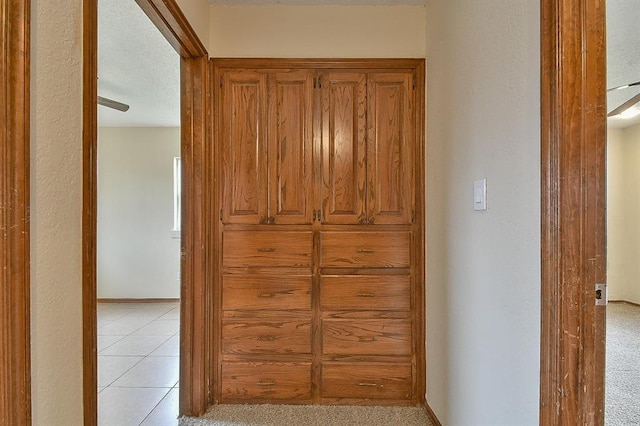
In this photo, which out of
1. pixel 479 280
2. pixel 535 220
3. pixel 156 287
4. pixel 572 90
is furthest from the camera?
pixel 156 287

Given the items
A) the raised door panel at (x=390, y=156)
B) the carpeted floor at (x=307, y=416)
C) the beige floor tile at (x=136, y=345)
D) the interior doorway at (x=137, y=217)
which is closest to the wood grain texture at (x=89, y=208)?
the carpeted floor at (x=307, y=416)

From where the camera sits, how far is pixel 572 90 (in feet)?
3.16

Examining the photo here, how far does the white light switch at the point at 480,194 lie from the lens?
140cm

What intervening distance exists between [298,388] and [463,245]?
1.35 m

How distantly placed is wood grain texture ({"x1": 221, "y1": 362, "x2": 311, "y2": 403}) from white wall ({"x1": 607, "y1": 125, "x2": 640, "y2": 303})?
4.69 metres

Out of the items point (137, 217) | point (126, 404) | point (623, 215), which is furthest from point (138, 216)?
point (623, 215)

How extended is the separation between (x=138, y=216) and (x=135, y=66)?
2.57 meters

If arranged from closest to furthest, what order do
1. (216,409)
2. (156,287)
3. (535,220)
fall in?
(535,220)
(216,409)
(156,287)

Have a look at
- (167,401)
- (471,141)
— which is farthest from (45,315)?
(167,401)

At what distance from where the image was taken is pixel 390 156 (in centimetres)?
226

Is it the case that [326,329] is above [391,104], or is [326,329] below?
below

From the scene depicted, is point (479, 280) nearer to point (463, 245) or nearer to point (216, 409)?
point (463, 245)

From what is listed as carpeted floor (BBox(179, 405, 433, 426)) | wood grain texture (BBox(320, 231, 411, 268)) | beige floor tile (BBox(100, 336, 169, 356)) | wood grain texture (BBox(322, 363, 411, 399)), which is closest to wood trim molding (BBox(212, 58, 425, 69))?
wood grain texture (BBox(320, 231, 411, 268))

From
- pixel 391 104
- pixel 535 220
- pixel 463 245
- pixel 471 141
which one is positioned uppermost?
pixel 391 104
